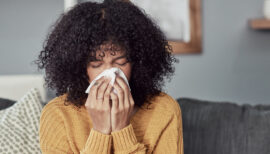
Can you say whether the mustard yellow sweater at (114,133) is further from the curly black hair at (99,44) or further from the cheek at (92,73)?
the cheek at (92,73)

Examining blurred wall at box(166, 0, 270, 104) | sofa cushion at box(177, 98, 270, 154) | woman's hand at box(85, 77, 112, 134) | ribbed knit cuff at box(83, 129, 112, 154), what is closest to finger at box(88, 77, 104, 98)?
woman's hand at box(85, 77, 112, 134)

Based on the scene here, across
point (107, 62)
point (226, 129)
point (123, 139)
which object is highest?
point (107, 62)

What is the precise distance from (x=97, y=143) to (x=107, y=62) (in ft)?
0.73

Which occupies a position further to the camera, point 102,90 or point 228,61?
point 228,61

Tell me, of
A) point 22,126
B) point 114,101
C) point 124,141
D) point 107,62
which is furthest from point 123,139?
point 22,126

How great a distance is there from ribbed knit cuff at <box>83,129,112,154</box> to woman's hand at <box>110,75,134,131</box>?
0.04m

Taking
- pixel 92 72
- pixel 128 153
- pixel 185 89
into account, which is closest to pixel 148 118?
pixel 128 153

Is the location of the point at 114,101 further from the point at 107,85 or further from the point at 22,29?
the point at 22,29

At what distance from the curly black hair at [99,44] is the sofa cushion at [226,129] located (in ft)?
1.07

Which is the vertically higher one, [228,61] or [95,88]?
[95,88]

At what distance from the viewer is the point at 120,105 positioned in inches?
38.4

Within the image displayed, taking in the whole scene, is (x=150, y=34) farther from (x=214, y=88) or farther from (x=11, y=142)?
(x=214, y=88)

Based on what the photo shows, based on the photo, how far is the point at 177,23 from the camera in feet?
6.88

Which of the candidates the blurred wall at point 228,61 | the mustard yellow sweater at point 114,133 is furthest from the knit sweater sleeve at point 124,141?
the blurred wall at point 228,61
